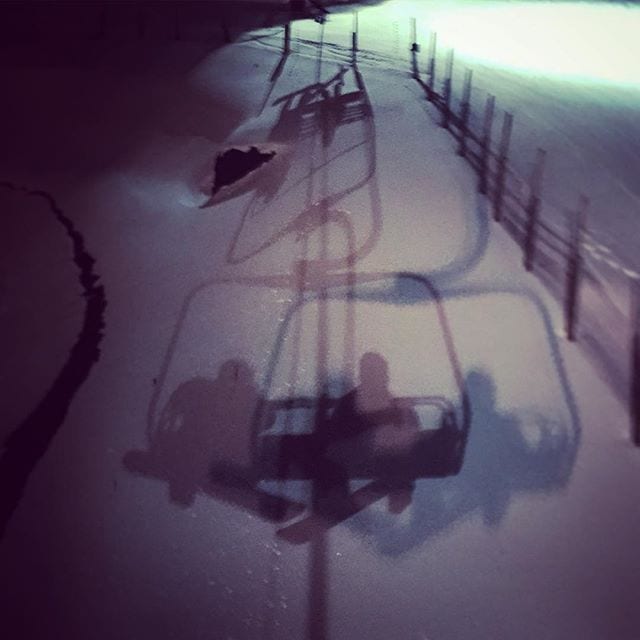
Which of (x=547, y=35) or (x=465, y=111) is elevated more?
(x=547, y=35)

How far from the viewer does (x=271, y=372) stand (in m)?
5.26

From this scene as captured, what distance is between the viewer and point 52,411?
17.0 ft

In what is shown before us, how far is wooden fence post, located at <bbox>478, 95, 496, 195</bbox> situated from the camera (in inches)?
271

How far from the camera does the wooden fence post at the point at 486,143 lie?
22.6 feet

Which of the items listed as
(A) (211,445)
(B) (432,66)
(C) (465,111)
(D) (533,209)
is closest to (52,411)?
(A) (211,445)

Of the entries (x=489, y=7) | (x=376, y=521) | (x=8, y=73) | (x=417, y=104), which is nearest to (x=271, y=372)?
(x=376, y=521)

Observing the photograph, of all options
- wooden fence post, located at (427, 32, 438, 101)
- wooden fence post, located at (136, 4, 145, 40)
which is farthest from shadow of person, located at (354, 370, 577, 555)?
wooden fence post, located at (136, 4, 145, 40)

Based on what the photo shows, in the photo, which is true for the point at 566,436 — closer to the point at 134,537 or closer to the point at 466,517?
the point at 466,517

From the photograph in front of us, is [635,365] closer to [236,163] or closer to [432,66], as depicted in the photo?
[236,163]

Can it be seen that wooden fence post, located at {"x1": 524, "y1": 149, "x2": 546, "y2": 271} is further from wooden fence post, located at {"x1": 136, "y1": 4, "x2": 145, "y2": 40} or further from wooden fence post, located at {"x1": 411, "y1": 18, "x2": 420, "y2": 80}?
wooden fence post, located at {"x1": 136, "y1": 4, "x2": 145, "y2": 40}

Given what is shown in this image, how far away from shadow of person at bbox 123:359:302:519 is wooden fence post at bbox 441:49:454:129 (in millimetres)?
4744

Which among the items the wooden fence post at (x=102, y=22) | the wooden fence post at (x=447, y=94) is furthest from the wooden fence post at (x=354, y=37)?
the wooden fence post at (x=102, y=22)

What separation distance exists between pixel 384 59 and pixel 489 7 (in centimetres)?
395

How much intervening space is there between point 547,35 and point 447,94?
376 cm
